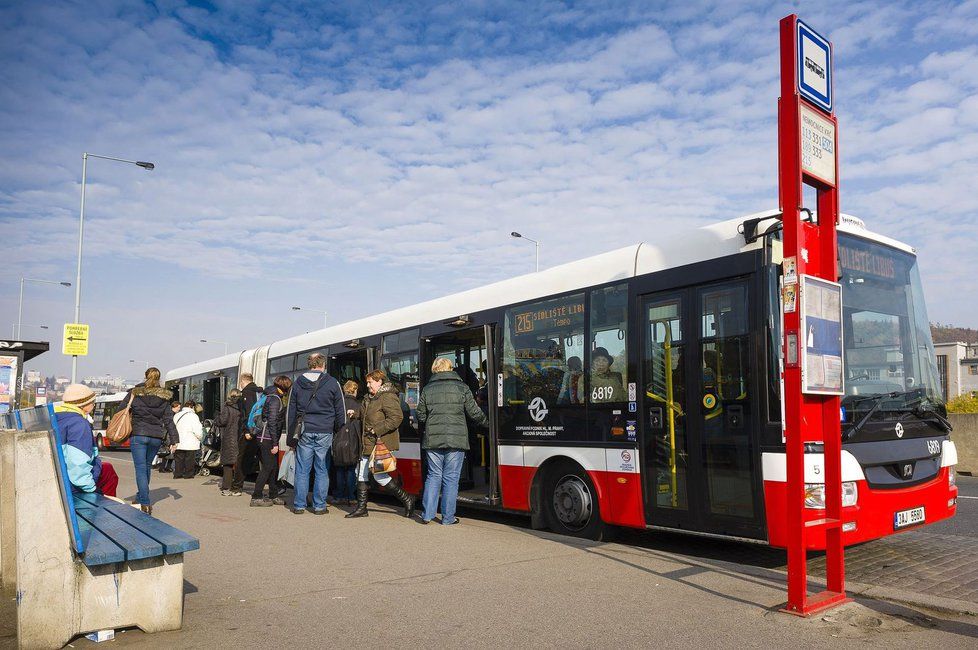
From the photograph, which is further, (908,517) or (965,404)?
(965,404)

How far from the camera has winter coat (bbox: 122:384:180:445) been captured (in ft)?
31.4

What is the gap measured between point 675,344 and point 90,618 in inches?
196

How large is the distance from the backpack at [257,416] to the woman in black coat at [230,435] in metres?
0.75

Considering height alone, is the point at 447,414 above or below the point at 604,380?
below

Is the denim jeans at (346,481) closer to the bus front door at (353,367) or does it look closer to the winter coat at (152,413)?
the bus front door at (353,367)

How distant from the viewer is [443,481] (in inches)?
364

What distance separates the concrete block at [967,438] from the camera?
52.5 ft

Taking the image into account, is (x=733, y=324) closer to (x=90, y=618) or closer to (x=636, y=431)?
(x=636, y=431)

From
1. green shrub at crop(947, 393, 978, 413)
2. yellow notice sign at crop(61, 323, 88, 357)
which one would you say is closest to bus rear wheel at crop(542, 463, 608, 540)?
green shrub at crop(947, 393, 978, 413)

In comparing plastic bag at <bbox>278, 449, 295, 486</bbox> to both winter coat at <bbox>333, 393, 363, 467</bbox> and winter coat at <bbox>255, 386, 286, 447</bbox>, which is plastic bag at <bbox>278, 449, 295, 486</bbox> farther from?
winter coat at <bbox>333, 393, 363, 467</bbox>

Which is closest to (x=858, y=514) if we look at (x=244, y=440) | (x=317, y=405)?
(x=317, y=405)

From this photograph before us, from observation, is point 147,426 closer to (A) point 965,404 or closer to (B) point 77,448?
(B) point 77,448

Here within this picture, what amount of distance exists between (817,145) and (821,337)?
1335 mm

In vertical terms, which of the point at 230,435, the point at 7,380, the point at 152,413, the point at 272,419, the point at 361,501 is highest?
the point at 7,380
